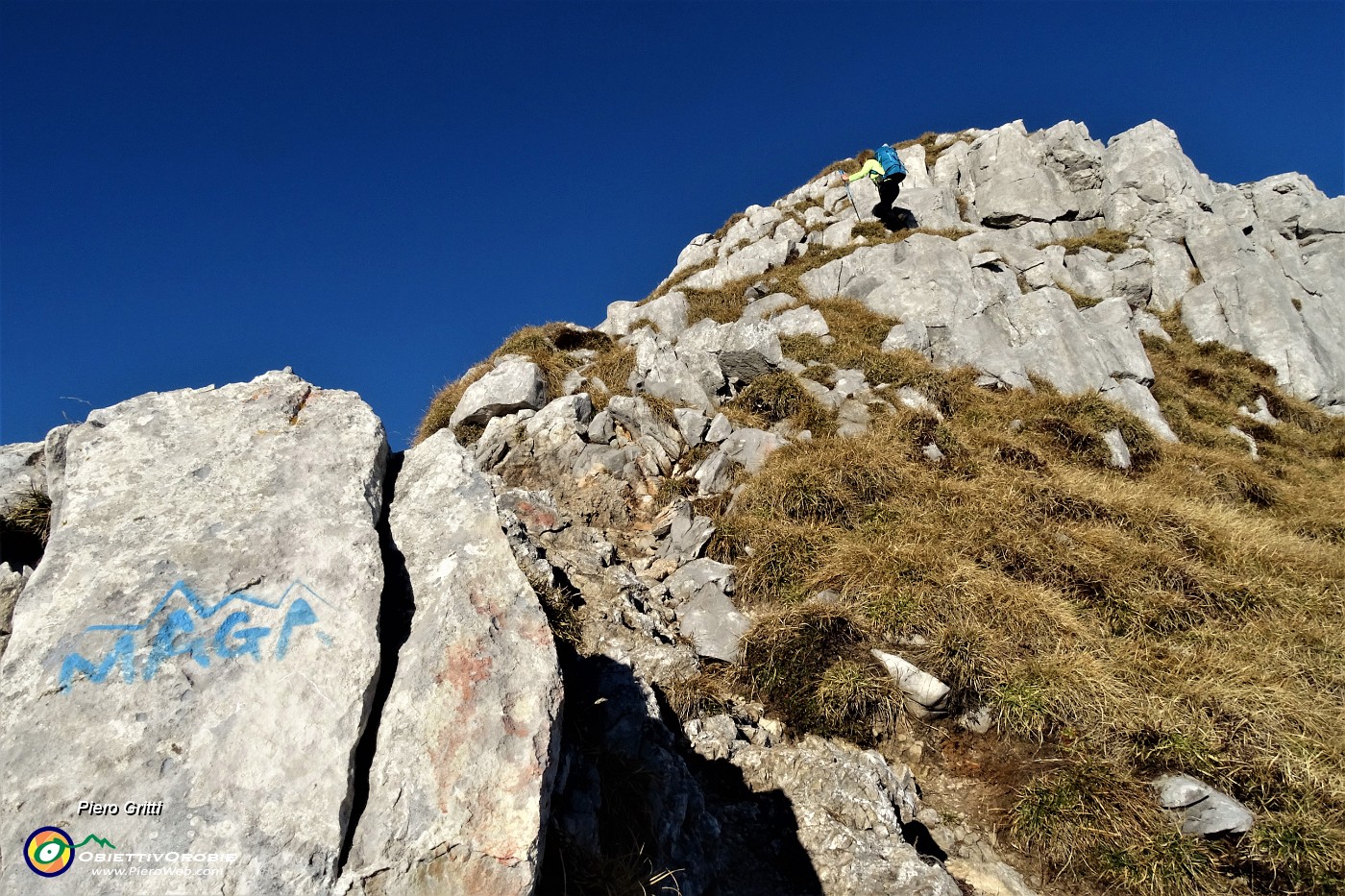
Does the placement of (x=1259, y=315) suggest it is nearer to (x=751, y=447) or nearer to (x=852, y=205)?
(x=852, y=205)

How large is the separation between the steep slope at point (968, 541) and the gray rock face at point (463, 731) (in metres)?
1.03

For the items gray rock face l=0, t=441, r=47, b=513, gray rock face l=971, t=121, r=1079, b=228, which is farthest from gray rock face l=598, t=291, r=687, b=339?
gray rock face l=0, t=441, r=47, b=513

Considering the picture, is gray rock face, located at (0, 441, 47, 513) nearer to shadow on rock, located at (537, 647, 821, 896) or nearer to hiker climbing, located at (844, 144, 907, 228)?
shadow on rock, located at (537, 647, 821, 896)

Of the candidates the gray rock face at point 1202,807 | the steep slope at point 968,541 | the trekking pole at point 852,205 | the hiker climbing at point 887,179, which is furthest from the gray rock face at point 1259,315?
the gray rock face at point 1202,807

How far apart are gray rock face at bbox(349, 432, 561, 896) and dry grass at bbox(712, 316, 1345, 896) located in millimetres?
4107

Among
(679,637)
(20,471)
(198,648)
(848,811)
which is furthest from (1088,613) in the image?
(20,471)

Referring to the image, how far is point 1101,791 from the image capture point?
5961mm

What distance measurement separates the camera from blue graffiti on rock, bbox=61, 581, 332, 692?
3535 millimetres

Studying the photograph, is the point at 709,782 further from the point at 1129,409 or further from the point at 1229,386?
the point at 1229,386

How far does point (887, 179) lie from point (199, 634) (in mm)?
25838

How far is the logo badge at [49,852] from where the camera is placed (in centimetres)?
298

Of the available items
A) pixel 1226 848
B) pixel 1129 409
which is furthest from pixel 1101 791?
pixel 1129 409

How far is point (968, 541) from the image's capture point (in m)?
9.70

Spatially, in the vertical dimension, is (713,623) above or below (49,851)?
above
